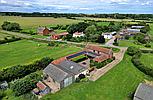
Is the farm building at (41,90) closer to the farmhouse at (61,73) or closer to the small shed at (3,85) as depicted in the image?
the farmhouse at (61,73)

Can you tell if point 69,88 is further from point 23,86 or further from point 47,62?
point 47,62

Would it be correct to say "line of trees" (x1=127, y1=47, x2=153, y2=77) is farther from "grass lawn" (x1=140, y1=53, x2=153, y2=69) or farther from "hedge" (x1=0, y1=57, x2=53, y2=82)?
"hedge" (x1=0, y1=57, x2=53, y2=82)

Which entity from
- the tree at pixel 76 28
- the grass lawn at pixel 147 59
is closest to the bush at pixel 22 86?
the grass lawn at pixel 147 59

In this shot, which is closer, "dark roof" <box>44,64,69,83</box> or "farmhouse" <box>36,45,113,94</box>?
"farmhouse" <box>36,45,113,94</box>

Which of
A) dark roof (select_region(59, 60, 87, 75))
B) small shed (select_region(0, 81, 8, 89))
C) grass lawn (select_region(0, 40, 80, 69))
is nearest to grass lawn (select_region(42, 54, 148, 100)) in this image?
dark roof (select_region(59, 60, 87, 75))

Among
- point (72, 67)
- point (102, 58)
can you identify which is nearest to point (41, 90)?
point (72, 67)

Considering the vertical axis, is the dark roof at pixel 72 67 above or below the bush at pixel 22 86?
above

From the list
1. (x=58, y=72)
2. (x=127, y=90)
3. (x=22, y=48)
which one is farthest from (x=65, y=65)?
(x=22, y=48)
